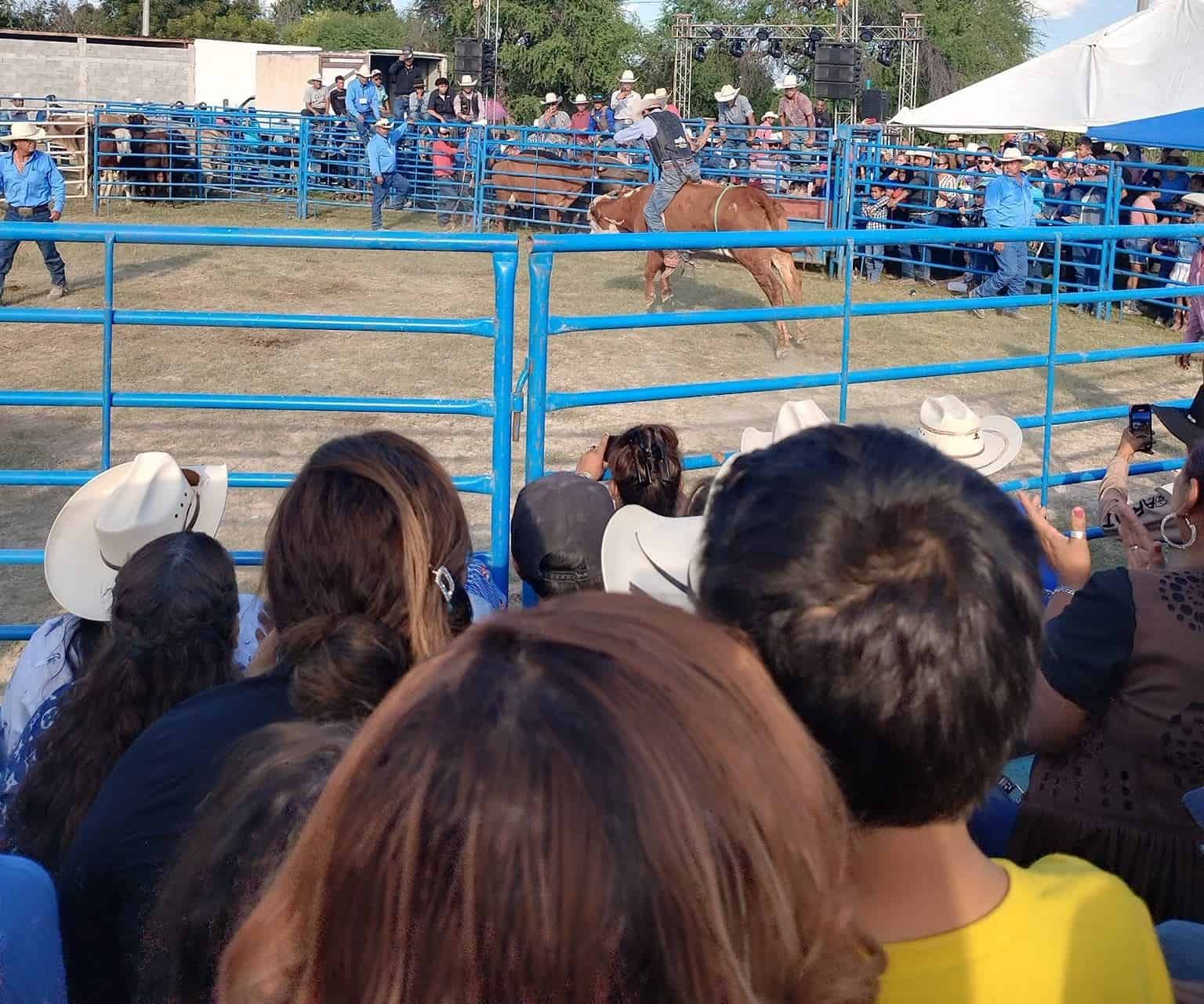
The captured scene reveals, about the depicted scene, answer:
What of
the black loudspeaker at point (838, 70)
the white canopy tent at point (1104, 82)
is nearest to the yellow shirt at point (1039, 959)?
the white canopy tent at point (1104, 82)

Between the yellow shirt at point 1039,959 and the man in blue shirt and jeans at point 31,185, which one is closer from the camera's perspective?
the yellow shirt at point 1039,959

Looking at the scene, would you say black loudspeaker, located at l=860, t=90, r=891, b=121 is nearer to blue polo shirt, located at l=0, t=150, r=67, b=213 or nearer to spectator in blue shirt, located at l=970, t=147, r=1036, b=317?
spectator in blue shirt, located at l=970, t=147, r=1036, b=317

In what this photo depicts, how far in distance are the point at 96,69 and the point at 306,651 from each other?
34412 mm

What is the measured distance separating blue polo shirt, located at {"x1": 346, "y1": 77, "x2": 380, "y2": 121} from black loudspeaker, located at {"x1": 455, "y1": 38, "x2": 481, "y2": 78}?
6.42 metres

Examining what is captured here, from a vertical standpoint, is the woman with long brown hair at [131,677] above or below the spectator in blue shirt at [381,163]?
below

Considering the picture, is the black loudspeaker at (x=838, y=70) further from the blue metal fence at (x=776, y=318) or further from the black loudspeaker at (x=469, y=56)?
the blue metal fence at (x=776, y=318)

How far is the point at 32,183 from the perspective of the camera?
39.5ft

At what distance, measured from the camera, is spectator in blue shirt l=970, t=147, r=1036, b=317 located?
12.8 meters

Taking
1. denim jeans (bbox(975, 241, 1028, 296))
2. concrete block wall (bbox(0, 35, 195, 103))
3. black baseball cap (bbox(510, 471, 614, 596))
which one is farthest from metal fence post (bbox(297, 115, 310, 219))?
black baseball cap (bbox(510, 471, 614, 596))

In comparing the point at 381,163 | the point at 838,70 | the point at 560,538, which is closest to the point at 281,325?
the point at 560,538

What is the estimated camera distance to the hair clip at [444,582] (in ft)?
6.70

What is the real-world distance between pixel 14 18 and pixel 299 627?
5692 cm

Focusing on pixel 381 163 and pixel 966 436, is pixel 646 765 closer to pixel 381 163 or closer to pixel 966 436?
pixel 966 436

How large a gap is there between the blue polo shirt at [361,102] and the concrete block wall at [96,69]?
48.1 feet
